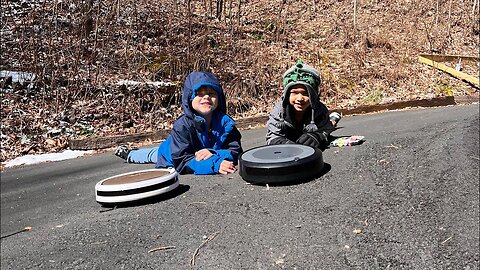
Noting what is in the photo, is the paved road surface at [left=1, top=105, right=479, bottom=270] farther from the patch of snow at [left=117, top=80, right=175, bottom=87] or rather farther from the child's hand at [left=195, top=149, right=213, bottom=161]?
the patch of snow at [left=117, top=80, right=175, bottom=87]

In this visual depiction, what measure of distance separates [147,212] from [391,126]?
4.29 metres

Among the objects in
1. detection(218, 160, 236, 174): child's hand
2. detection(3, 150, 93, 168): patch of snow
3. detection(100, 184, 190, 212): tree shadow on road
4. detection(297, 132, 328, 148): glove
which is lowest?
detection(3, 150, 93, 168): patch of snow

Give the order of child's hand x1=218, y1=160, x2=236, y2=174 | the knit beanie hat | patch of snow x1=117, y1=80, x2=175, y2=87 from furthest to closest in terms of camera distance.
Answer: patch of snow x1=117, y1=80, x2=175, y2=87 → the knit beanie hat → child's hand x1=218, y1=160, x2=236, y2=174

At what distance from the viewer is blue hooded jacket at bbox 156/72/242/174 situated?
4.27 metres

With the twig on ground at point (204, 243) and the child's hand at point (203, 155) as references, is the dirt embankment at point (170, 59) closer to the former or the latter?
the child's hand at point (203, 155)

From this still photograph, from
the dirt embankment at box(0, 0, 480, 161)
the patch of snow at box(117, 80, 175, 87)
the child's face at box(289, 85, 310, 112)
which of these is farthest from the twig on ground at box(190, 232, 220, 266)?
the patch of snow at box(117, 80, 175, 87)

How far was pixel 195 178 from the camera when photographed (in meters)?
4.29

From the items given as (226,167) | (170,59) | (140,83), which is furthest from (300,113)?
(170,59)

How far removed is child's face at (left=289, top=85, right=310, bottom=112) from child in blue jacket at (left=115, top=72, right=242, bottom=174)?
0.61 metres

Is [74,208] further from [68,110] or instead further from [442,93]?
[442,93]

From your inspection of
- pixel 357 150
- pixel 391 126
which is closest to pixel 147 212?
pixel 357 150

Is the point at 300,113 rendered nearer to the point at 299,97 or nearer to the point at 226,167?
the point at 299,97

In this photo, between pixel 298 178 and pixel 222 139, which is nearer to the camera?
pixel 298 178

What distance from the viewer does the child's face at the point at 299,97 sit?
440cm
